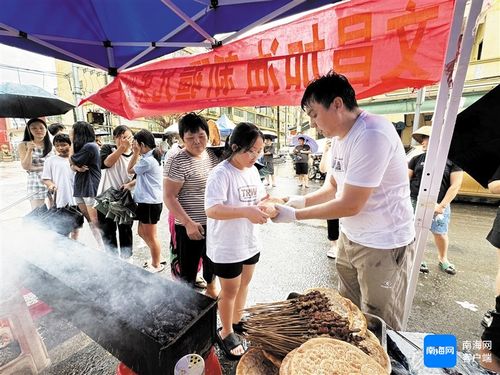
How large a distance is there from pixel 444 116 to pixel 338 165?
2.71 ft

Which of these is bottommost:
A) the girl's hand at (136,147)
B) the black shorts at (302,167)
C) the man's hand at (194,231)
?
the black shorts at (302,167)

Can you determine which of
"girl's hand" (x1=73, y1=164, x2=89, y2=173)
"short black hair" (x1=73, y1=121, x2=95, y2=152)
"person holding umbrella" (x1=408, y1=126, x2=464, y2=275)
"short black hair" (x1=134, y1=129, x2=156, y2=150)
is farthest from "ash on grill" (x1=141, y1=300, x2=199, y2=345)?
"person holding umbrella" (x1=408, y1=126, x2=464, y2=275)

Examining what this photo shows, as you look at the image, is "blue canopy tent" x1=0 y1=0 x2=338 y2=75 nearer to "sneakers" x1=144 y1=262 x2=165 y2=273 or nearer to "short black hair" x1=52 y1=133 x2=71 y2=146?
"short black hair" x1=52 y1=133 x2=71 y2=146

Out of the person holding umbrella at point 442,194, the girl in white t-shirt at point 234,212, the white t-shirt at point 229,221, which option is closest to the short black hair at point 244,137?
the girl in white t-shirt at point 234,212

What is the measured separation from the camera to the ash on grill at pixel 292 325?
1.23 meters

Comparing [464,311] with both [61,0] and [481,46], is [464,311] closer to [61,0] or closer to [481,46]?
[61,0]

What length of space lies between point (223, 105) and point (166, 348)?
2.54 meters

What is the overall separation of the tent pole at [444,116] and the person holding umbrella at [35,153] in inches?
213

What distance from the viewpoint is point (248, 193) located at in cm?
217

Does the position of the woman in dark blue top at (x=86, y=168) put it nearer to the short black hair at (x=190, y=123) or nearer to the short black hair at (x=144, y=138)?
the short black hair at (x=144, y=138)

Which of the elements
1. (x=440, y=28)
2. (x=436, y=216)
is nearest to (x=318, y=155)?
(x=436, y=216)

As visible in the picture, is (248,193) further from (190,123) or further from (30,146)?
(30,146)

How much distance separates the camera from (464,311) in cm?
300

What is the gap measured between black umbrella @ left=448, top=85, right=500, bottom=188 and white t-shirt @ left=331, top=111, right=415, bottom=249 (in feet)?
1.72
